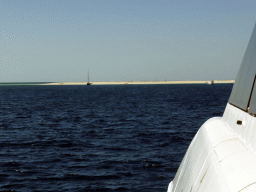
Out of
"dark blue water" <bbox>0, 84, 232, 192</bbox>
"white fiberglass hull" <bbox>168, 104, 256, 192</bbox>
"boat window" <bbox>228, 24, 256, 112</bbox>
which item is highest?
"boat window" <bbox>228, 24, 256, 112</bbox>

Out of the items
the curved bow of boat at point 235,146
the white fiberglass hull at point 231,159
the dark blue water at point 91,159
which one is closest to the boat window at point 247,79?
the curved bow of boat at point 235,146

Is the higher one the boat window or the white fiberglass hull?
the boat window

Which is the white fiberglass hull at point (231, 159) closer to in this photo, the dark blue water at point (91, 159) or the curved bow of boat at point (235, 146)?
the curved bow of boat at point (235, 146)

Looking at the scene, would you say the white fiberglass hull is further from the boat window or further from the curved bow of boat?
the boat window

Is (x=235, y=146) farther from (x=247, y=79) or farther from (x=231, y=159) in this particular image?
(x=247, y=79)

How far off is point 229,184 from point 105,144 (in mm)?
20450

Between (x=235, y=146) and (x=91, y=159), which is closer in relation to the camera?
(x=235, y=146)

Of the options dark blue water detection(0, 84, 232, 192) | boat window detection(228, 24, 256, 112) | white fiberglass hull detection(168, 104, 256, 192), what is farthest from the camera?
dark blue water detection(0, 84, 232, 192)

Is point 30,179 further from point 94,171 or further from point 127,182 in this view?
point 127,182

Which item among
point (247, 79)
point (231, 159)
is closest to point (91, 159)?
point (247, 79)

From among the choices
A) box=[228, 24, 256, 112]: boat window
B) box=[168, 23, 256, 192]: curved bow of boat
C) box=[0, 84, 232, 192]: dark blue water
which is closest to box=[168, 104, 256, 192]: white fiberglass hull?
box=[168, 23, 256, 192]: curved bow of boat

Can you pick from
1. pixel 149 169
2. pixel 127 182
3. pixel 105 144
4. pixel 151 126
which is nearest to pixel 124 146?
pixel 105 144

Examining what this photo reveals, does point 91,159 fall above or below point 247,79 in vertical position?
below

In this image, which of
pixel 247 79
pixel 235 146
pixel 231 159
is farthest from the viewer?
pixel 247 79
